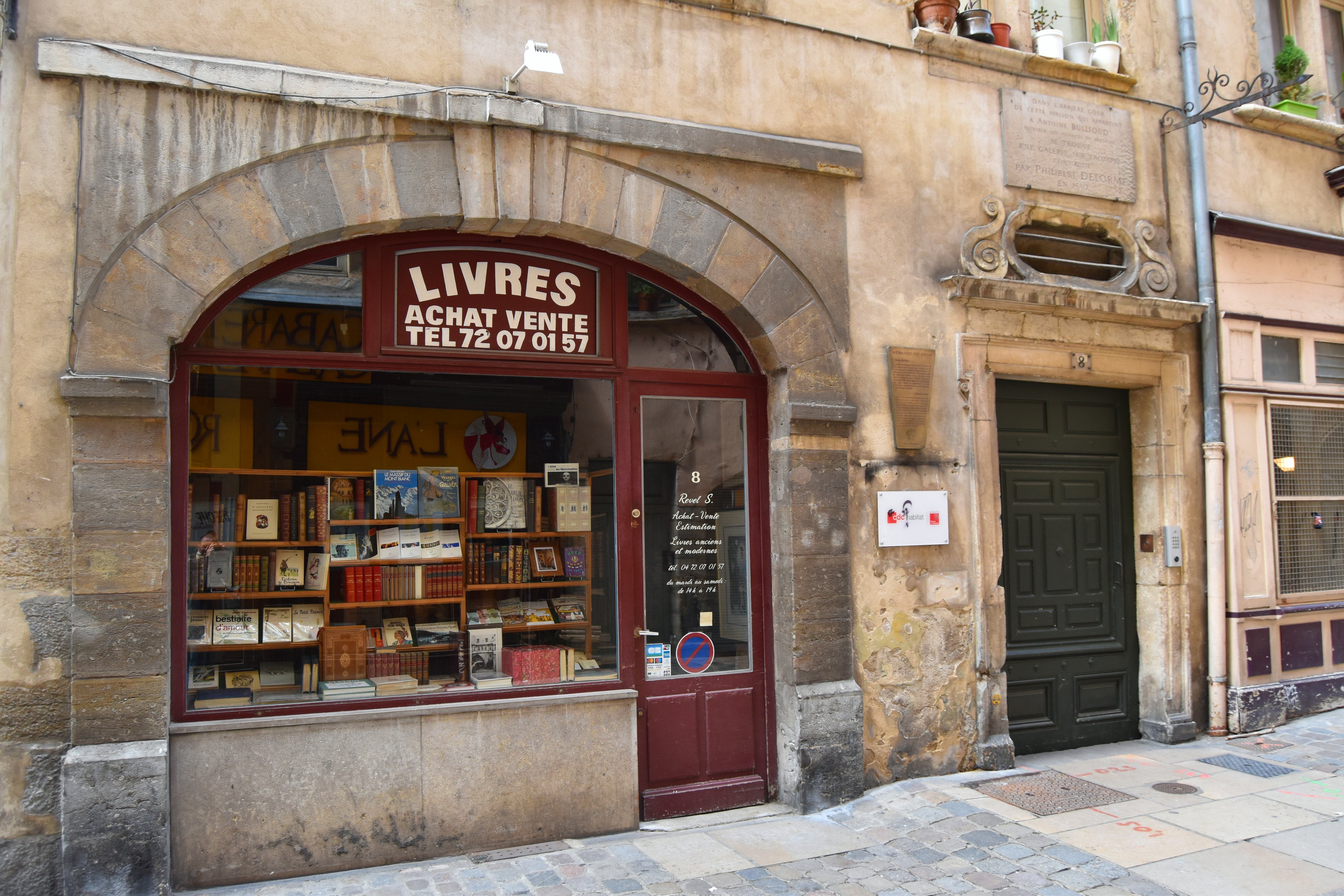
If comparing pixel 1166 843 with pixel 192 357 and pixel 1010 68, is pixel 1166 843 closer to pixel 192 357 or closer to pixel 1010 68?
pixel 1010 68

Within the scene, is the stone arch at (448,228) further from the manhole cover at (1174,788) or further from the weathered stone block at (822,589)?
the manhole cover at (1174,788)

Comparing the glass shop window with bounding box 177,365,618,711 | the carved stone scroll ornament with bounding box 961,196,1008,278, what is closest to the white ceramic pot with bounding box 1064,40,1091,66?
the carved stone scroll ornament with bounding box 961,196,1008,278

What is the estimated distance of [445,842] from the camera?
4.52m

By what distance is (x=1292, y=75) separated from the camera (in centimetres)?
733

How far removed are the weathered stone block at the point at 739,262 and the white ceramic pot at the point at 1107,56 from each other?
121 inches

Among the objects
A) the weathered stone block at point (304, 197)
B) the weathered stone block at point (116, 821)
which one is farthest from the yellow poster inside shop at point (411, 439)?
the weathered stone block at point (116, 821)

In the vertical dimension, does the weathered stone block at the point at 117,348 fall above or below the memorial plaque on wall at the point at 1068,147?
below

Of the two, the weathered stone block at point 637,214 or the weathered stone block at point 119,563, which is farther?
the weathered stone block at point 637,214

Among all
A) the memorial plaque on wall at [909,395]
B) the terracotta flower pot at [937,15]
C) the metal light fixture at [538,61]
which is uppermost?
the terracotta flower pot at [937,15]

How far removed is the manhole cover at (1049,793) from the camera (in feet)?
16.7

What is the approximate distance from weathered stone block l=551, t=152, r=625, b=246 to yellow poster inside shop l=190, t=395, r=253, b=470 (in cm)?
174

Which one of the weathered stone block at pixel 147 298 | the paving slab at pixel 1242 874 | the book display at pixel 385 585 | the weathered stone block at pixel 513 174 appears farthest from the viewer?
the weathered stone block at pixel 513 174

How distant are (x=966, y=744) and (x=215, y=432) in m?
4.37

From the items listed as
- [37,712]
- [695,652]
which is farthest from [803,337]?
[37,712]
